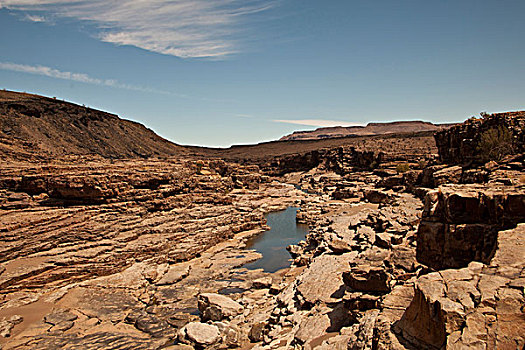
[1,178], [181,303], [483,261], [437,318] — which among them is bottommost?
[181,303]

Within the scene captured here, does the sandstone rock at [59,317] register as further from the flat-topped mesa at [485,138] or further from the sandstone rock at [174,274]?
Answer: the flat-topped mesa at [485,138]

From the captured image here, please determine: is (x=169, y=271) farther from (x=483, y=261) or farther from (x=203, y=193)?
(x=483, y=261)

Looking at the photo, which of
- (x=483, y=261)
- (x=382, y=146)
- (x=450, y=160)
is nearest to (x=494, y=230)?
(x=483, y=261)

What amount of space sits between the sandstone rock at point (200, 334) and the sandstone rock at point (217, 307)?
88 cm

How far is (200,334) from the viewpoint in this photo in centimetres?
957

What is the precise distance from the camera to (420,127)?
545ft

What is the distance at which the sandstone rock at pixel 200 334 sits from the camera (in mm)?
9375

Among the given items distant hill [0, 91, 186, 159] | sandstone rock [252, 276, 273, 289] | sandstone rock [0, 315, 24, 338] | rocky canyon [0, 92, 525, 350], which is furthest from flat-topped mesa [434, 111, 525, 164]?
distant hill [0, 91, 186, 159]

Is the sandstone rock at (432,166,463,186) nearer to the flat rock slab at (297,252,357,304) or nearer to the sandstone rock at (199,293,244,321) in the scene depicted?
the flat rock slab at (297,252,357,304)

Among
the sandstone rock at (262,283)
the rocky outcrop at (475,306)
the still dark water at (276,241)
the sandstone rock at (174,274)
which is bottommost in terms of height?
the still dark water at (276,241)

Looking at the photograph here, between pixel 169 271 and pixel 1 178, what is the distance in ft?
33.1

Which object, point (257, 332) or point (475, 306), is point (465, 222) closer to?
point (475, 306)

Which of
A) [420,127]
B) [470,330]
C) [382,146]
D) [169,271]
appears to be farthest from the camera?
[420,127]

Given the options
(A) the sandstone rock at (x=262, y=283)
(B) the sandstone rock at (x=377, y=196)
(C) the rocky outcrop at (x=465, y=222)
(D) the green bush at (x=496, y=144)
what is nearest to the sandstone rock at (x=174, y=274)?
(A) the sandstone rock at (x=262, y=283)
